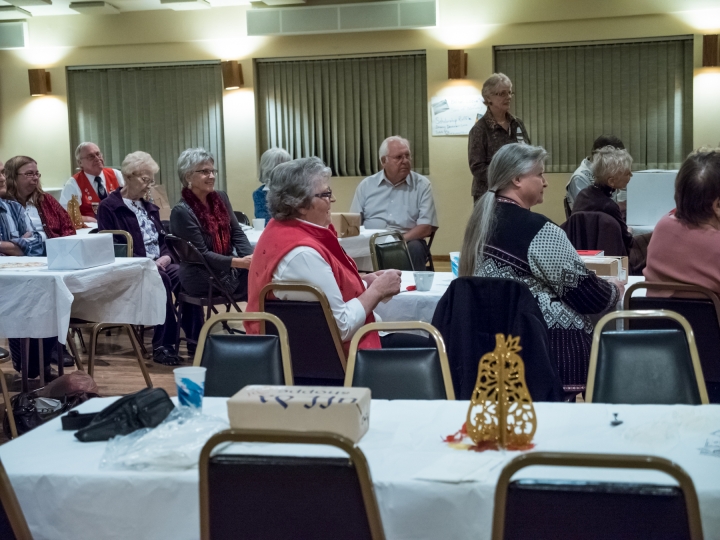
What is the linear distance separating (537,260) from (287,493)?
1.74m

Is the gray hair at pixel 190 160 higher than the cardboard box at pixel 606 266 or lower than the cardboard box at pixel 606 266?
higher

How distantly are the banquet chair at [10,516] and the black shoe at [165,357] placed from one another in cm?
395

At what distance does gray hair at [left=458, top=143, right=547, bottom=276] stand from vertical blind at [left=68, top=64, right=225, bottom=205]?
7.84 meters

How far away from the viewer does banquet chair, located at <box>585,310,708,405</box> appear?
2.32 m

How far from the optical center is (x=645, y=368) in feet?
7.69

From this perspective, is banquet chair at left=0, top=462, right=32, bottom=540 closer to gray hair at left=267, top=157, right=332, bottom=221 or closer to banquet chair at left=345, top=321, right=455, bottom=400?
banquet chair at left=345, top=321, right=455, bottom=400

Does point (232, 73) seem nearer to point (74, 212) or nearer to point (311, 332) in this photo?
point (74, 212)

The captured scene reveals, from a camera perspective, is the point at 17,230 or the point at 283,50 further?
the point at 283,50

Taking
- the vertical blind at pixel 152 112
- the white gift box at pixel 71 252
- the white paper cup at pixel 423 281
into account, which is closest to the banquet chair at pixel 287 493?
the white paper cup at pixel 423 281

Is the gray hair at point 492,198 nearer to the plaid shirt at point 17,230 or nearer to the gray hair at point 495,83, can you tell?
the plaid shirt at point 17,230

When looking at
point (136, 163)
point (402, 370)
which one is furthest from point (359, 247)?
point (402, 370)

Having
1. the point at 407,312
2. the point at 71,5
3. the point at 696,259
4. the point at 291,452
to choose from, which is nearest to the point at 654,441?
the point at 291,452

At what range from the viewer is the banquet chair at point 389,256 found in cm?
449

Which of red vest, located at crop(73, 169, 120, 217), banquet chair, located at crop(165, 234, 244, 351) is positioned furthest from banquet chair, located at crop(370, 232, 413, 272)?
red vest, located at crop(73, 169, 120, 217)
